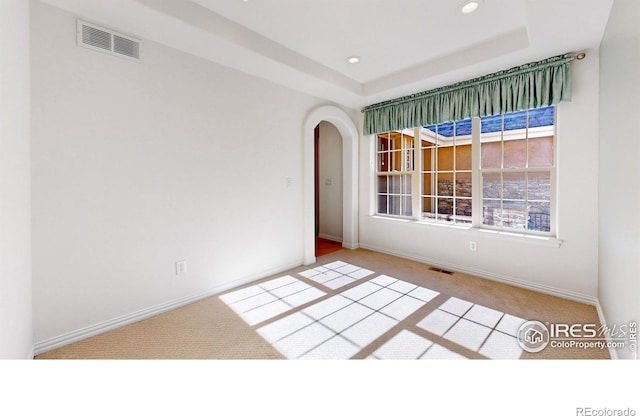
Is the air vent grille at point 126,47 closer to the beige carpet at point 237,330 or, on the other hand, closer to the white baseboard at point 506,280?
the beige carpet at point 237,330

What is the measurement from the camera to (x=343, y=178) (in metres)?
4.62

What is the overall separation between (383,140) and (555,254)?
2.80m

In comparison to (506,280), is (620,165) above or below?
above

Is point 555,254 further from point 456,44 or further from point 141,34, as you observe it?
point 141,34

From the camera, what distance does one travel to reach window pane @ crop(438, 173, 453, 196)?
3.67m

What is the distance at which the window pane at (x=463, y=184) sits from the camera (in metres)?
3.47

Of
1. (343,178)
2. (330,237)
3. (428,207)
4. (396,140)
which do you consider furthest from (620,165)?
(330,237)

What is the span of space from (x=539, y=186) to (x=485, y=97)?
1.17 meters

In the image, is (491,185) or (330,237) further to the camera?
(330,237)

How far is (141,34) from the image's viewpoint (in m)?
2.18

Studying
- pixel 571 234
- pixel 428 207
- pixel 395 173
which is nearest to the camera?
pixel 571 234

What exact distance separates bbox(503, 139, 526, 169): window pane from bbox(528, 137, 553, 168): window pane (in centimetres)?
6

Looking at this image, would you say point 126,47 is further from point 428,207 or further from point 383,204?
point 428,207
